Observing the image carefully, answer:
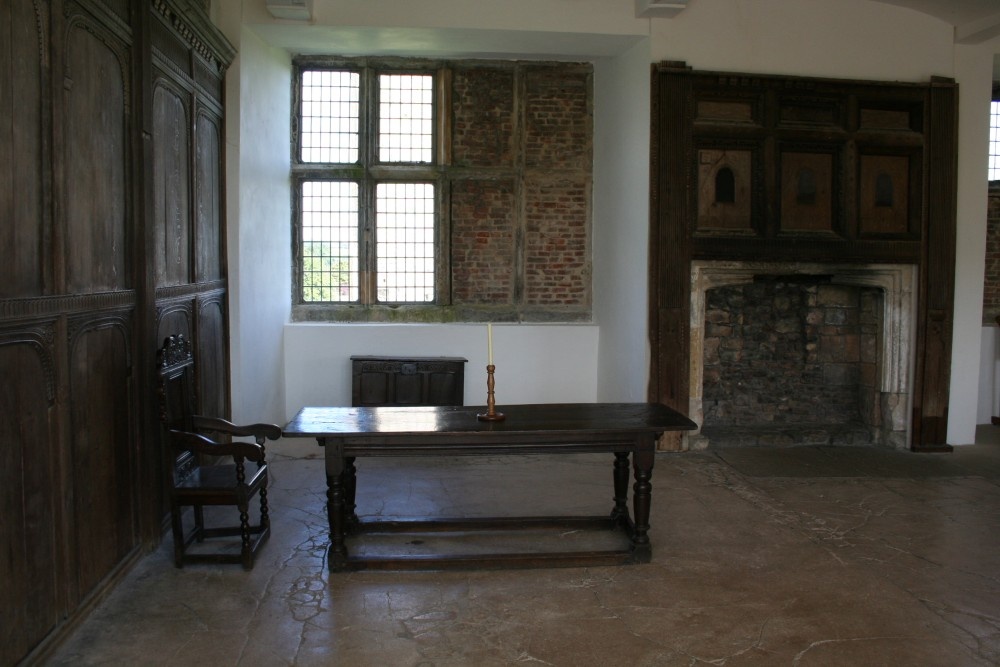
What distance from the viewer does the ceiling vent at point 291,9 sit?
5805 millimetres

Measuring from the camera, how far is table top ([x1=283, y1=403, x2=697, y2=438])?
12.5ft

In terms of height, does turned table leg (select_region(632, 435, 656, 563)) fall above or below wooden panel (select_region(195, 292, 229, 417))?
below

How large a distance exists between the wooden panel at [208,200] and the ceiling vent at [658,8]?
3.31m

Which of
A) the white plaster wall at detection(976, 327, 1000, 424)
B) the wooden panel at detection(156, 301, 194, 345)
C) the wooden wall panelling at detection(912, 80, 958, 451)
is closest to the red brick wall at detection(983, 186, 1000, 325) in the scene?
the white plaster wall at detection(976, 327, 1000, 424)

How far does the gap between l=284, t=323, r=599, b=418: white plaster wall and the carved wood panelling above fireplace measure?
118cm

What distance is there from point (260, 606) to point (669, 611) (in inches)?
71.7

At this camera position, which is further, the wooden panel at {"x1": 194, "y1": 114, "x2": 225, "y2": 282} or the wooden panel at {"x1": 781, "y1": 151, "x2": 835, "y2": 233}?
the wooden panel at {"x1": 781, "y1": 151, "x2": 835, "y2": 233}

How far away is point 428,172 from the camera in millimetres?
7465

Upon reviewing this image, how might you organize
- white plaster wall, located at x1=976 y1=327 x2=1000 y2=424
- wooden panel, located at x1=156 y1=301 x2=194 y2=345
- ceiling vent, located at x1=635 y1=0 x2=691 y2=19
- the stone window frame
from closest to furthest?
wooden panel, located at x1=156 y1=301 x2=194 y2=345 → ceiling vent, located at x1=635 y1=0 x2=691 y2=19 → the stone window frame → white plaster wall, located at x1=976 y1=327 x2=1000 y2=424

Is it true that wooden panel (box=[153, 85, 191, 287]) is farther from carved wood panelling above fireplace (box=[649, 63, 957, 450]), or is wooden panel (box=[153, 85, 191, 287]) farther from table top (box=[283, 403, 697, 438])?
carved wood panelling above fireplace (box=[649, 63, 957, 450])

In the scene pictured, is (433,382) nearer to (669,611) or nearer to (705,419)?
(705,419)

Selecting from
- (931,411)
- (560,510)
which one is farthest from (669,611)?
(931,411)

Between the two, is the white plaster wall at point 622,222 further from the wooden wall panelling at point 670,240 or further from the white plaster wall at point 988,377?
the white plaster wall at point 988,377

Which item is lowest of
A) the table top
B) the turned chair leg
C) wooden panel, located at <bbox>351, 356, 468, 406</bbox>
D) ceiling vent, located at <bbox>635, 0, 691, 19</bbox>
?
the turned chair leg
